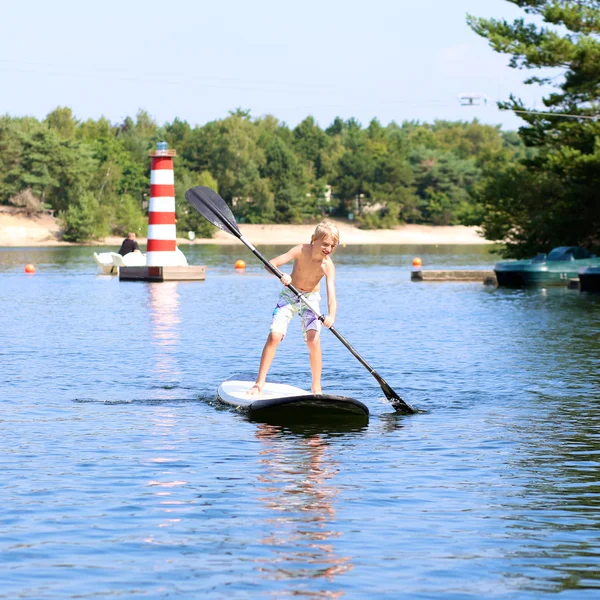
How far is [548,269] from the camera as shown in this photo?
149 feet

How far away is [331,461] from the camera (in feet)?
39.5

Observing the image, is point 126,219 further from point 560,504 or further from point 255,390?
point 560,504

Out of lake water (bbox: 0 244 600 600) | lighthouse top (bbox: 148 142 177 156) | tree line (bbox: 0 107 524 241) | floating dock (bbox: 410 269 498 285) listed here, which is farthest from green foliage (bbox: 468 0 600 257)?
tree line (bbox: 0 107 524 241)

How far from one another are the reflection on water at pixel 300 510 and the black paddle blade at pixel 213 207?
379cm

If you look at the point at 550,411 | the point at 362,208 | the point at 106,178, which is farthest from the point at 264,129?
the point at 550,411

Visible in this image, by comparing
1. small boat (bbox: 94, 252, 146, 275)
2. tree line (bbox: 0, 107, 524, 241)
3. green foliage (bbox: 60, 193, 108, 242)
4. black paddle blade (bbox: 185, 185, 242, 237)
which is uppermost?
tree line (bbox: 0, 107, 524, 241)

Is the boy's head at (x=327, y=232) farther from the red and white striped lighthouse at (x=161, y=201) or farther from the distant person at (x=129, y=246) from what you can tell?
the distant person at (x=129, y=246)

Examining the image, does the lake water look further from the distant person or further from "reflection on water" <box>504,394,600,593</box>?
the distant person

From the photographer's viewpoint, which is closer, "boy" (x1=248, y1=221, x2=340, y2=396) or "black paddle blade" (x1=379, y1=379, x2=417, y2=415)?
"boy" (x1=248, y1=221, x2=340, y2=396)

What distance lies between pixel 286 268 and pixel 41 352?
44049 millimetres

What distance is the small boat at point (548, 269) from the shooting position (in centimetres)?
4522

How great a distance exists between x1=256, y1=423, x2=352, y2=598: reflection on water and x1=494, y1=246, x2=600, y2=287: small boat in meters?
32.8

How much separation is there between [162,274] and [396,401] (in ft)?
111

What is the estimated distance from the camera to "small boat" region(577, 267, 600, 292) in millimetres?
40250
